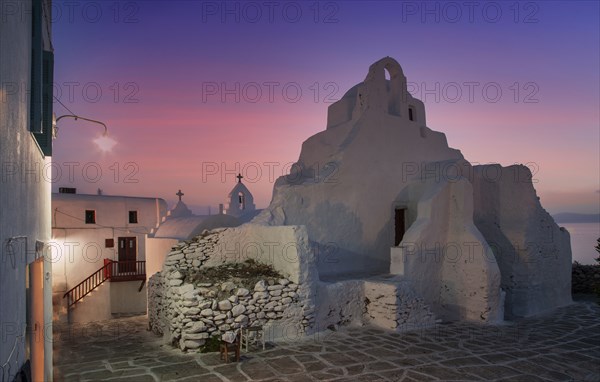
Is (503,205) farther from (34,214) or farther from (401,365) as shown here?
(34,214)

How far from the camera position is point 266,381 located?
7945 mm

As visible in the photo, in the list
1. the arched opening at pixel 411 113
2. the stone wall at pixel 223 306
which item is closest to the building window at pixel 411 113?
the arched opening at pixel 411 113

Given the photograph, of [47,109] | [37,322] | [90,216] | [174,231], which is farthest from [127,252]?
[47,109]

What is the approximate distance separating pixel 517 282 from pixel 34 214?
49.3ft

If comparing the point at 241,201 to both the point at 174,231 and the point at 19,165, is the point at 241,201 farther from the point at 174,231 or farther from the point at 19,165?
the point at 19,165

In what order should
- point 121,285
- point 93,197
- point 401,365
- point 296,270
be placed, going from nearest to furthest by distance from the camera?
1. point 401,365
2. point 296,270
3. point 121,285
4. point 93,197

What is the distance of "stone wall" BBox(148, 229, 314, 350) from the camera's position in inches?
385

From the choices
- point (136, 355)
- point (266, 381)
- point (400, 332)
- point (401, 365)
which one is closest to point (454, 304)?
point (400, 332)

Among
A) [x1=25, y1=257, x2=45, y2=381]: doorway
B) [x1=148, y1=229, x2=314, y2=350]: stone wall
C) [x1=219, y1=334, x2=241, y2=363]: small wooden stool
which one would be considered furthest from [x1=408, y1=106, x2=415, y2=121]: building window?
[x1=25, y1=257, x2=45, y2=381]: doorway

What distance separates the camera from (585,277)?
61.4ft

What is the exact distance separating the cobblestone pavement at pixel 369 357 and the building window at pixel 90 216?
6.70 meters

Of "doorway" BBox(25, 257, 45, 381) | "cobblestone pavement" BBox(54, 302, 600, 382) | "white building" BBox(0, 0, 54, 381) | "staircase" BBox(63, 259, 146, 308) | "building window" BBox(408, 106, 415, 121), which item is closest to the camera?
"white building" BBox(0, 0, 54, 381)

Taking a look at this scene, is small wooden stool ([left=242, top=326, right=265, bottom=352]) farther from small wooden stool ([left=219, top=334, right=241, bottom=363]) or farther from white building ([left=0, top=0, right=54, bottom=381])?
white building ([left=0, top=0, right=54, bottom=381])

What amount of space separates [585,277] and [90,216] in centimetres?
2174
